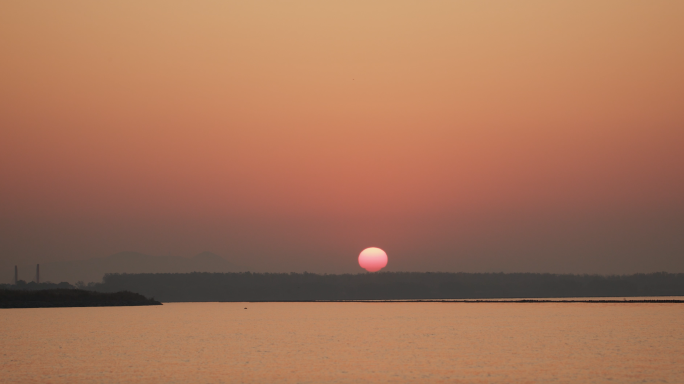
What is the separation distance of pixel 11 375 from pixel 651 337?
202 feet

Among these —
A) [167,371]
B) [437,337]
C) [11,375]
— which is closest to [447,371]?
[167,371]

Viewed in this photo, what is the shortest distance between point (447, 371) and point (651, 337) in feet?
129

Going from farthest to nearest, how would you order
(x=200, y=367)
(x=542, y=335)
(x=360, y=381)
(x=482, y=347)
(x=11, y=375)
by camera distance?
(x=542, y=335), (x=482, y=347), (x=200, y=367), (x=11, y=375), (x=360, y=381)

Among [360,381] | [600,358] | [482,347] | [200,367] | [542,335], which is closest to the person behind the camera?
[360,381]

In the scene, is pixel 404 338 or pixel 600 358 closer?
pixel 600 358

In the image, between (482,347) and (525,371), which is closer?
(525,371)

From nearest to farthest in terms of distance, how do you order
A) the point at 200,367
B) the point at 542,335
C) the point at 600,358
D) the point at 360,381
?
1. the point at 360,381
2. the point at 200,367
3. the point at 600,358
4. the point at 542,335

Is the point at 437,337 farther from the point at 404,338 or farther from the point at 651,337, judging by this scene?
the point at 651,337

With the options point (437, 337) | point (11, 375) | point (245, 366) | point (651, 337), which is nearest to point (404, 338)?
point (437, 337)

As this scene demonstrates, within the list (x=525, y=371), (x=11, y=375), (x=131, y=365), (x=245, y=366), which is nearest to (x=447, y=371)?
(x=525, y=371)

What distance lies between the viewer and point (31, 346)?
223 feet

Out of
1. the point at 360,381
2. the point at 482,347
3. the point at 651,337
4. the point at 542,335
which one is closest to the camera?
the point at 360,381

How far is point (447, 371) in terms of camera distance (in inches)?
1818

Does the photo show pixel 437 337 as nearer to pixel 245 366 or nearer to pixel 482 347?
pixel 482 347
